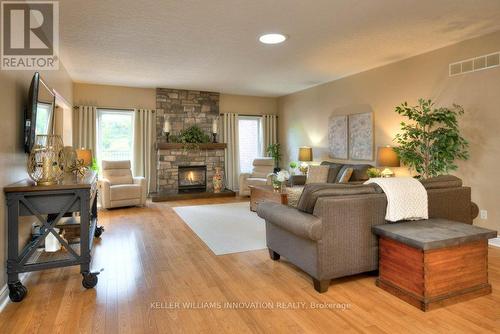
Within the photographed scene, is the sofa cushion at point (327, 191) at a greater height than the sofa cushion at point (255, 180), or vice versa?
the sofa cushion at point (327, 191)

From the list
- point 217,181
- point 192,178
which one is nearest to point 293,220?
point 217,181

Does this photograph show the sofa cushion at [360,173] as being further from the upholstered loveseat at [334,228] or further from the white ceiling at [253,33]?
the upholstered loveseat at [334,228]

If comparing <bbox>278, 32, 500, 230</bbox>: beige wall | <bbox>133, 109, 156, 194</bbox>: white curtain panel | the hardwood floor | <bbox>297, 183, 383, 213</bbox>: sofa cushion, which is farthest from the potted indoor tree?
<bbox>133, 109, 156, 194</bbox>: white curtain panel

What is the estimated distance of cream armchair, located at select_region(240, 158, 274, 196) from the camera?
282 inches

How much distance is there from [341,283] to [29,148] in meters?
2.98

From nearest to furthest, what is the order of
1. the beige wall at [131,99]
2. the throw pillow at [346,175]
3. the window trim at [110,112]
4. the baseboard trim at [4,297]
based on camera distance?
the baseboard trim at [4,297] → the throw pillow at [346,175] → the beige wall at [131,99] → the window trim at [110,112]

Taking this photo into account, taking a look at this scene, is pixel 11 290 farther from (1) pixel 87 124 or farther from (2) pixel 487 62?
(2) pixel 487 62

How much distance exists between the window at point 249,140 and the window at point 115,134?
2692mm

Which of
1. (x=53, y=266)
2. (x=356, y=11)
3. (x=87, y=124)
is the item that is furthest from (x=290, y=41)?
(x=87, y=124)

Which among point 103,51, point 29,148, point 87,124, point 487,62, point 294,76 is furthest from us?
point 87,124

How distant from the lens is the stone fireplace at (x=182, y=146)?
714cm

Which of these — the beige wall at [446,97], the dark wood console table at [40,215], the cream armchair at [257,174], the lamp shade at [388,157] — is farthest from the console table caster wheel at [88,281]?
the cream armchair at [257,174]

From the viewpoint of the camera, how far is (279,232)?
9.95 ft

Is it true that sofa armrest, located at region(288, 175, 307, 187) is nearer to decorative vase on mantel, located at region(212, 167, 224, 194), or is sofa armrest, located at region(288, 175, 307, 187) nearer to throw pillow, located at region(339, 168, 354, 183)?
throw pillow, located at region(339, 168, 354, 183)
